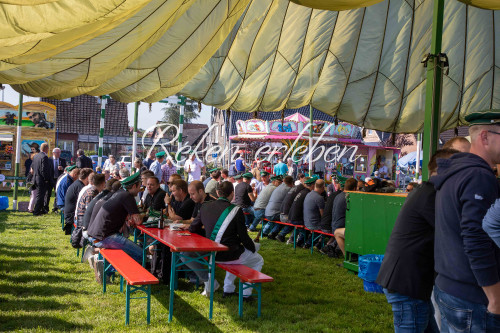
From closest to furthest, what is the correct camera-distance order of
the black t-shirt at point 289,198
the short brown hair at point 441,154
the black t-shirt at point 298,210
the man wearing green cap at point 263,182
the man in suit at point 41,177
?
the short brown hair at point 441,154 < the black t-shirt at point 298,210 < the black t-shirt at point 289,198 < the man wearing green cap at point 263,182 < the man in suit at point 41,177

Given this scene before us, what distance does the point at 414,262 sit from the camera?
9.37 ft

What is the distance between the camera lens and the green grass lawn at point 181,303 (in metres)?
5.25

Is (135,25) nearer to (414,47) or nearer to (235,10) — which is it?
(235,10)

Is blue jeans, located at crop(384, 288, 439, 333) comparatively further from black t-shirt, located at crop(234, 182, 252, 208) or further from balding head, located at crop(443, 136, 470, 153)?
black t-shirt, located at crop(234, 182, 252, 208)

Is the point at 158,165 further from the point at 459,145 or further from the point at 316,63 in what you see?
the point at 459,145

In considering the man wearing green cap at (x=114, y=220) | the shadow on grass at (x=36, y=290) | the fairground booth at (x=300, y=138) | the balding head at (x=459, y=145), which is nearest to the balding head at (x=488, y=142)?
the balding head at (x=459, y=145)

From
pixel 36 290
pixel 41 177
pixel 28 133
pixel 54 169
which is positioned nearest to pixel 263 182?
pixel 41 177

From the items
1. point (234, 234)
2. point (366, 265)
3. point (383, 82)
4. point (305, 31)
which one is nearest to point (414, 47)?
point (383, 82)

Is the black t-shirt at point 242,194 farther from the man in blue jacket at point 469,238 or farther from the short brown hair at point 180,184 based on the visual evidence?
the man in blue jacket at point 469,238

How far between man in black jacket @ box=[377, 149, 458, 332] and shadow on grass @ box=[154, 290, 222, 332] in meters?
2.79

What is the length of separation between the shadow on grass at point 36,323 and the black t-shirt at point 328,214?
5.76m

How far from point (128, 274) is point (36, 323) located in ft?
3.94

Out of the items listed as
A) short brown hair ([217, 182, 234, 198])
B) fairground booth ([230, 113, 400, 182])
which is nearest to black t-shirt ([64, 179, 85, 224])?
short brown hair ([217, 182, 234, 198])

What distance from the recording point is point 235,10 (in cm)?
586
